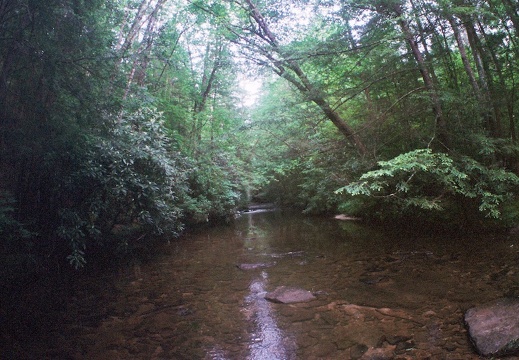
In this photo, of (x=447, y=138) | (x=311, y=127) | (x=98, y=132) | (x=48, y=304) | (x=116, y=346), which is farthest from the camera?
(x=311, y=127)

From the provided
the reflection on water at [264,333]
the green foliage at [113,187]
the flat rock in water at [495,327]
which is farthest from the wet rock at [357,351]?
the green foliage at [113,187]

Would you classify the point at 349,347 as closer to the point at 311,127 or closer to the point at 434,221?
the point at 311,127

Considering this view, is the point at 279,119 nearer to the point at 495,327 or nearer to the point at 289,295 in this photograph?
the point at 289,295

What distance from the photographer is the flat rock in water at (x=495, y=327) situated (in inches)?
139

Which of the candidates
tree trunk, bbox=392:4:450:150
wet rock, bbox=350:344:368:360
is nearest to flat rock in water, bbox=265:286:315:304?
wet rock, bbox=350:344:368:360

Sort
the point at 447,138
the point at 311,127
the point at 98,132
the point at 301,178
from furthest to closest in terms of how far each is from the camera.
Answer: the point at 301,178 < the point at 311,127 < the point at 447,138 < the point at 98,132

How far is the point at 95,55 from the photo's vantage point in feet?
20.5

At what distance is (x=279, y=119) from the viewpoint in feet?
34.0

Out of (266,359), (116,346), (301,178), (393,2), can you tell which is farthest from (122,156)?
(301,178)

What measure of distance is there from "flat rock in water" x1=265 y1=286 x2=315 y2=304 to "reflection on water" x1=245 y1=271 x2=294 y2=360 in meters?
0.18

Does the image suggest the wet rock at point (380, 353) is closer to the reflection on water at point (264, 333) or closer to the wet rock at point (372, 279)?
the reflection on water at point (264, 333)

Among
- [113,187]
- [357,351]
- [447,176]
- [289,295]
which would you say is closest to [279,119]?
[447,176]

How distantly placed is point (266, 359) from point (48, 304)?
4.69 m

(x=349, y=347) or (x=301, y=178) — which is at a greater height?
(x=301, y=178)
